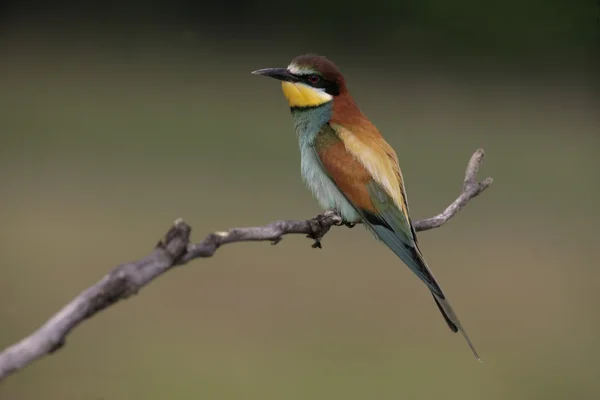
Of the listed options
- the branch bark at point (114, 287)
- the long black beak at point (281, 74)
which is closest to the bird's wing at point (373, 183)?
the long black beak at point (281, 74)

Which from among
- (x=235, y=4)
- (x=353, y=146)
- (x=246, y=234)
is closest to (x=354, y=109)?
(x=353, y=146)

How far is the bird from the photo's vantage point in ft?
4.54

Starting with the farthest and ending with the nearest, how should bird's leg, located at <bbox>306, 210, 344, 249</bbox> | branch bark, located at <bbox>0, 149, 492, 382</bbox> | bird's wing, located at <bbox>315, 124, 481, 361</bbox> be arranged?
bird's wing, located at <bbox>315, 124, 481, 361</bbox>
bird's leg, located at <bbox>306, 210, 344, 249</bbox>
branch bark, located at <bbox>0, 149, 492, 382</bbox>

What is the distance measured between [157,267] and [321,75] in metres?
0.83

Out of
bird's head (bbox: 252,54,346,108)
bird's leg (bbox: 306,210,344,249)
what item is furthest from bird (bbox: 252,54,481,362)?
bird's leg (bbox: 306,210,344,249)

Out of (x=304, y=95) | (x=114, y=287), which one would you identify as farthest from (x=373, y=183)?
(x=114, y=287)

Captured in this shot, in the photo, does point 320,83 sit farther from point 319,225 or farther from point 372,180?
point 319,225

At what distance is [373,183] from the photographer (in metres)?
1.42

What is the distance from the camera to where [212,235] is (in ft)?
2.56

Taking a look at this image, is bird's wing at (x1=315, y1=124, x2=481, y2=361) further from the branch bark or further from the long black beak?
the branch bark

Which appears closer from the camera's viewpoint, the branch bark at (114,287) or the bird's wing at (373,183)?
the branch bark at (114,287)

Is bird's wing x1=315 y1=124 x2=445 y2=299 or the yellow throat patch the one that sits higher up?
the yellow throat patch

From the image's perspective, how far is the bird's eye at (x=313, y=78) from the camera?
1.44 metres

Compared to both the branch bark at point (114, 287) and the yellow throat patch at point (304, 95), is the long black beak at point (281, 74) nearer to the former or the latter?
the yellow throat patch at point (304, 95)
